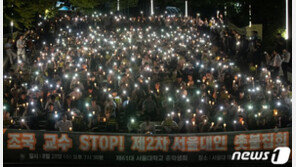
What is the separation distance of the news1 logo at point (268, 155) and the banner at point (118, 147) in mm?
173

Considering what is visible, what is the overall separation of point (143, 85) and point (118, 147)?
17.1 ft

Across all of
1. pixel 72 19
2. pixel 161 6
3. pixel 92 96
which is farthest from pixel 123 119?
pixel 161 6

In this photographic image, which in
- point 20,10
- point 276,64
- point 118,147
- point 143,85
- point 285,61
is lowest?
point 118,147

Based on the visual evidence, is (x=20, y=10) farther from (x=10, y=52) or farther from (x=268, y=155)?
(x=268, y=155)

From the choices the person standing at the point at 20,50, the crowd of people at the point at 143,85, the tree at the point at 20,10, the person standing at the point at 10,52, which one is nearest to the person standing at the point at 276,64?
the crowd of people at the point at 143,85

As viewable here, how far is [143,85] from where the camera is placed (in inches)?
601

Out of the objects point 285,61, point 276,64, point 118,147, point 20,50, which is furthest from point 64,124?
point 285,61

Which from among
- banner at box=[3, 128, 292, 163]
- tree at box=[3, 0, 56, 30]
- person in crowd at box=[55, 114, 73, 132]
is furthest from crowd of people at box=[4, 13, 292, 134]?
banner at box=[3, 128, 292, 163]

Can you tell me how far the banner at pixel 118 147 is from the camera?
1030cm

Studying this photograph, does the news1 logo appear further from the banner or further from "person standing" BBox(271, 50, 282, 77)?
"person standing" BBox(271, 50, 282, 77)

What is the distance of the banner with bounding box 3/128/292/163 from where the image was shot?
33.8 feet

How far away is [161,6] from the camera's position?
4262cm

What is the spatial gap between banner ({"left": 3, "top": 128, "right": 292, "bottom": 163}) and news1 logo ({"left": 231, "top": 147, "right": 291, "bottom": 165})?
173 millimetres

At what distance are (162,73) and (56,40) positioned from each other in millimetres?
8613
